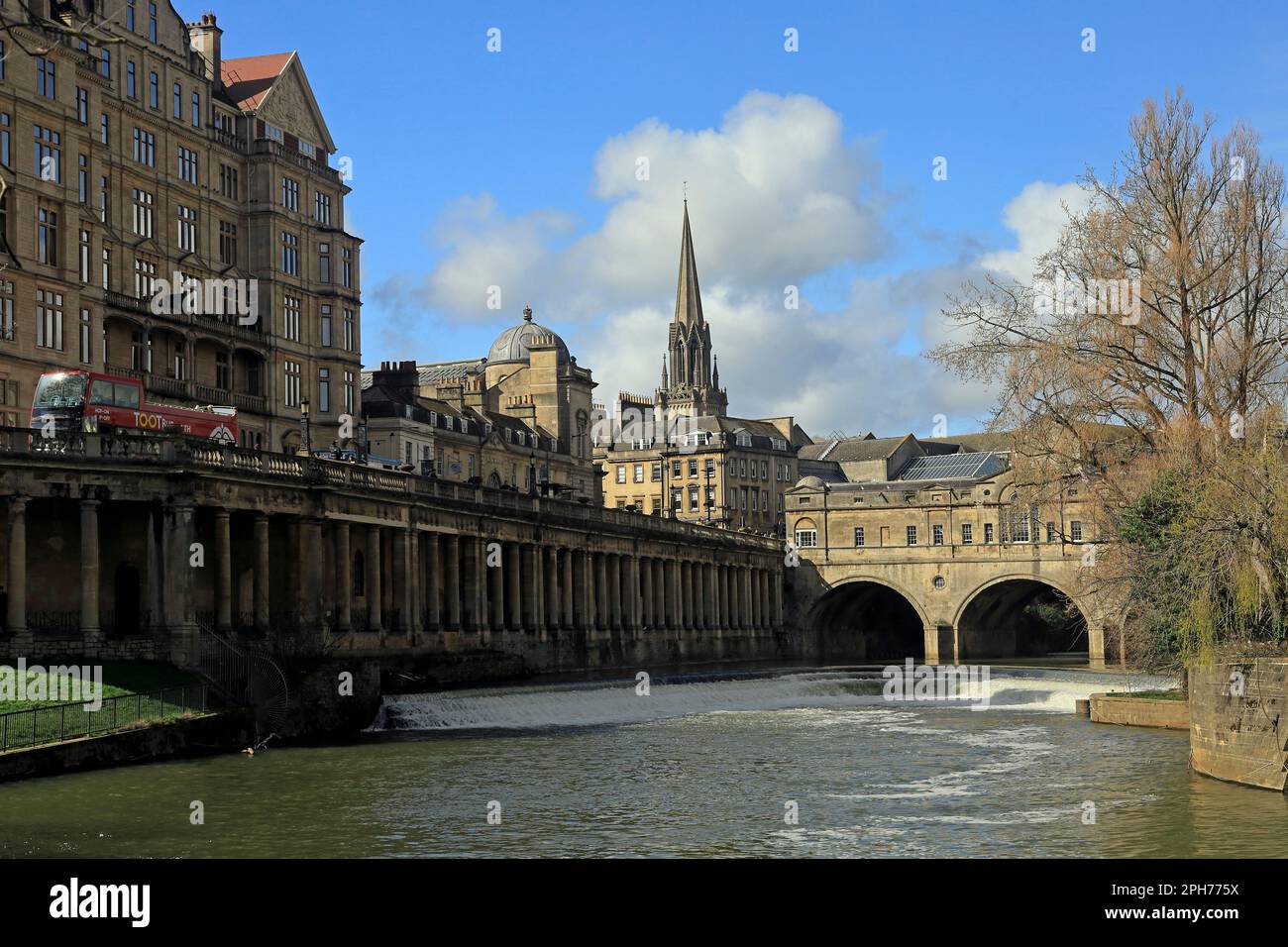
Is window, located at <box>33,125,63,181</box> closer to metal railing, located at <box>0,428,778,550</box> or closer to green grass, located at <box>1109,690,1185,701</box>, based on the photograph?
metal railing, located at <box>0,428,778,550</box>

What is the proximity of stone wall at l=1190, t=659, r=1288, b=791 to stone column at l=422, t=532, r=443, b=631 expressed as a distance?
35.7 m

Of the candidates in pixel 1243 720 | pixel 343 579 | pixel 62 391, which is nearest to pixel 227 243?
pixel 343 579

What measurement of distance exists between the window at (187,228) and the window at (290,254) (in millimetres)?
4854

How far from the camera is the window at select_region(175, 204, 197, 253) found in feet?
219

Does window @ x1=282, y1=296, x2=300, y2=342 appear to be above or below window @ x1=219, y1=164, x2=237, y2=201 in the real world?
below

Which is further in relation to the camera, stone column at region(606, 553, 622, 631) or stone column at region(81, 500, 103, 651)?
stone column at region(606, 553, 622, 631)

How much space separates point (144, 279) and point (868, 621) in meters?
67.1

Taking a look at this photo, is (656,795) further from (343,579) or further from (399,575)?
(399,575)

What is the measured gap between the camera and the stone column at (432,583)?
200 ft

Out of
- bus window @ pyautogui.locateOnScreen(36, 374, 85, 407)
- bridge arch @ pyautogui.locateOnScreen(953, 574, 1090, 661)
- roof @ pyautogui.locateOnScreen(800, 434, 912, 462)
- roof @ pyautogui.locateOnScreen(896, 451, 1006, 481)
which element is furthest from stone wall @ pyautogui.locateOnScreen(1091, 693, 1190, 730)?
roof @ pyautogui.locateOnScreen(800, 434, 912, 462)

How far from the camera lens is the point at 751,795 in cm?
3169

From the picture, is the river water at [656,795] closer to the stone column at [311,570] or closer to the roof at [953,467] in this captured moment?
the stone column at [311,570]
